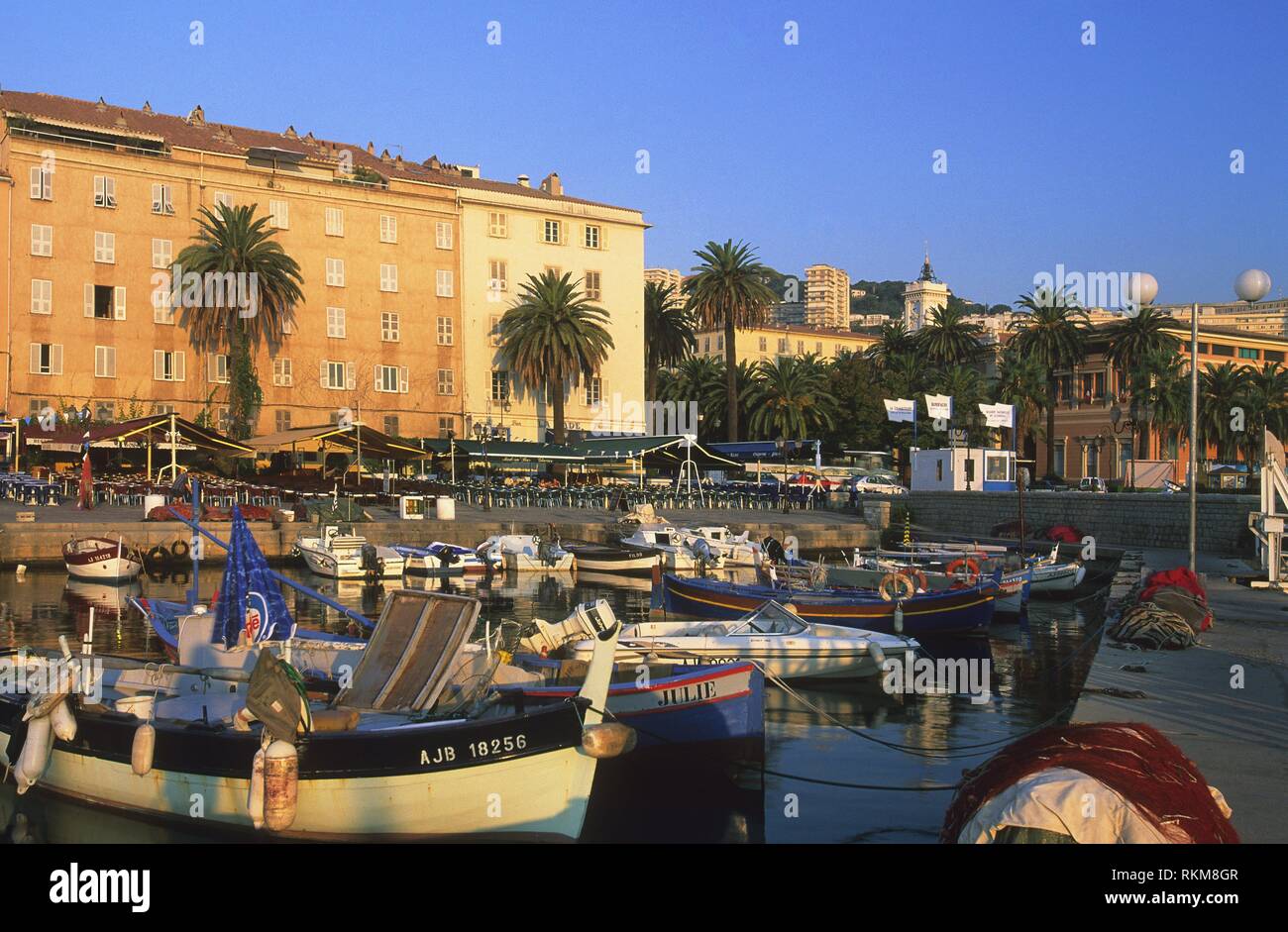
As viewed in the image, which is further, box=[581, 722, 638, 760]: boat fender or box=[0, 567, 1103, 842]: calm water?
box=[0, 567, 1103, 842]: calm water

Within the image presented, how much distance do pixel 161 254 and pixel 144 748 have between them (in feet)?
191

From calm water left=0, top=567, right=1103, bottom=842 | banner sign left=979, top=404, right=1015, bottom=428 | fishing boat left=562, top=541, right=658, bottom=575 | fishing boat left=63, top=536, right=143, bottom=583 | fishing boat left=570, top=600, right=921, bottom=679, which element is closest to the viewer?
calm water left=0, top=567, right=1103, bottom=842

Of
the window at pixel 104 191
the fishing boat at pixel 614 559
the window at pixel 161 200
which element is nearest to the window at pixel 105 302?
the window at pixel 104 191

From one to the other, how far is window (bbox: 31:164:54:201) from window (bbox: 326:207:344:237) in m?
15.1

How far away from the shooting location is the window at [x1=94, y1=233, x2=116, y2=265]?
64.2 m

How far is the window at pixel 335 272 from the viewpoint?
71688mm

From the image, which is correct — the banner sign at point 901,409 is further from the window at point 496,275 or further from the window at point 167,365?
the window at point 167,365

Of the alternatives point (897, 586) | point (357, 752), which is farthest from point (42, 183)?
point (357, 752)

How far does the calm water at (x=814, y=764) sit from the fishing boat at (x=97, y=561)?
6362mm

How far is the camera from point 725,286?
265 ft

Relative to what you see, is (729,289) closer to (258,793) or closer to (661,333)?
(661,333)

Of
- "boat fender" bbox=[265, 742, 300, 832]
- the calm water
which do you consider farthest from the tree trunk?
"boat fender" bbox=[265, 742, 300, 832]

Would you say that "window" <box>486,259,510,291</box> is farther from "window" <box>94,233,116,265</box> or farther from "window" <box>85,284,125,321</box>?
"window" <box>94,233,116,265</box>

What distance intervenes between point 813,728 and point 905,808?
4.75m
